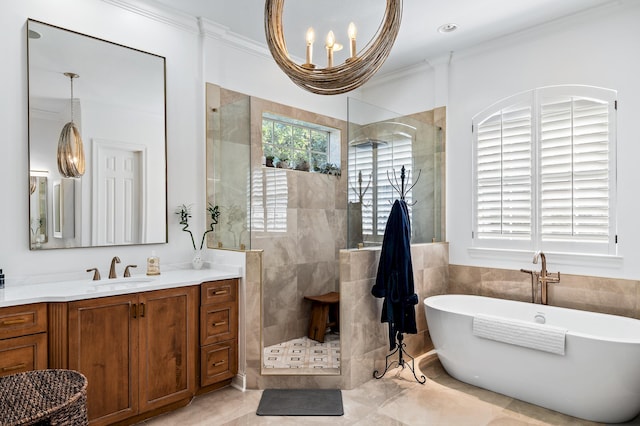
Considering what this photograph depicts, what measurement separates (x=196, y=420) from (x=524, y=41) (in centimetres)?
407

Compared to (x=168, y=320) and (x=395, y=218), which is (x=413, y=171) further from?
(x=168, y=320)

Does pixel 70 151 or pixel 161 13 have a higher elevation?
pixel 161 13

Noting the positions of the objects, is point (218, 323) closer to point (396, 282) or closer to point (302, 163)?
point (396, 282)

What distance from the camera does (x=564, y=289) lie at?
3314 millimetres

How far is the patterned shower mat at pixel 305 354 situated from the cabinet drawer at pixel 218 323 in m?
0.50

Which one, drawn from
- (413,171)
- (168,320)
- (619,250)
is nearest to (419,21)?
(413,171)

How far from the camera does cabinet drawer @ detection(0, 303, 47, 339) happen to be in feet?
6.66

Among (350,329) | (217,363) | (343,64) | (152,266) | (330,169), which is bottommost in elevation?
(217,363)

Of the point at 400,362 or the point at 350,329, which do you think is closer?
the point at 350,329

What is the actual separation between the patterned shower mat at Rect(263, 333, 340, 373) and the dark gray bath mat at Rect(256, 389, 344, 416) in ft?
0.71

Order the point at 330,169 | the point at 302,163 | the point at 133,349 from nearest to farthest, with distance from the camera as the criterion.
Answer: the point at 133,349, the point at 302,163, the point at 330,169

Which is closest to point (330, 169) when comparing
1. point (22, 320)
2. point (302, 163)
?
point (302, 163)

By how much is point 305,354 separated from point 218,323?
102 cm

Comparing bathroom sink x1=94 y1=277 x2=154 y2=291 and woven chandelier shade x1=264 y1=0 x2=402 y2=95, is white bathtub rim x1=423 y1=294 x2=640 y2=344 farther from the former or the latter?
bathroom sink x1=94 y1=277 x2=154 y2=291
